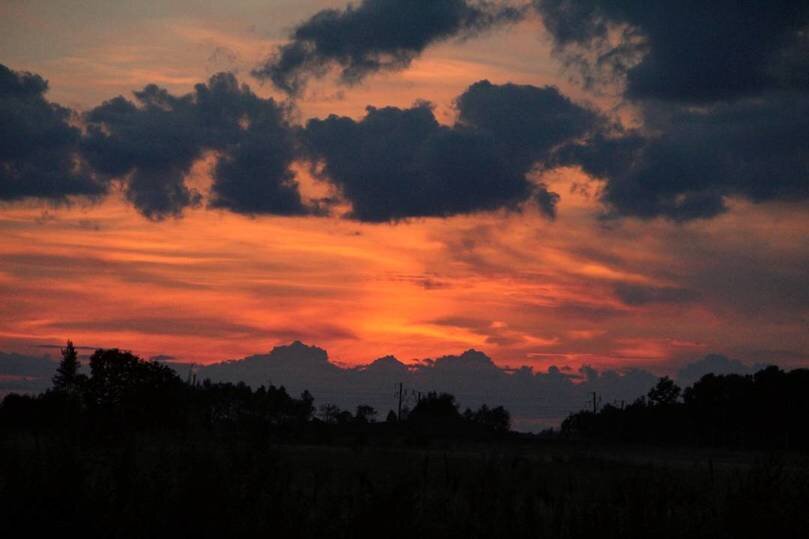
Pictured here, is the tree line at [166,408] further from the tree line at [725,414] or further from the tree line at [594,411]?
the tree line at [725,414]

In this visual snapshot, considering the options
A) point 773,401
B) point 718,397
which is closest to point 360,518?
point 773,401

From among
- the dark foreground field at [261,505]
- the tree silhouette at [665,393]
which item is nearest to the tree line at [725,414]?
the tree silhouette at [665,393]

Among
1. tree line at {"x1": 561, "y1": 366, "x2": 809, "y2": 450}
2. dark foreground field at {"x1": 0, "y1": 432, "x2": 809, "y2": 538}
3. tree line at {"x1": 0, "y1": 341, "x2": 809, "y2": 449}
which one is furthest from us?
tree line at {"x1": 561, "y1": 366, "x2": 809, "y2": 450}

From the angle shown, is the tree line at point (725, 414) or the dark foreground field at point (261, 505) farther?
the tree line at point (725, 414)

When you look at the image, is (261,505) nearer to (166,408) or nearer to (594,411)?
(166,408)

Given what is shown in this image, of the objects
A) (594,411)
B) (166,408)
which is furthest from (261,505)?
(594,411)

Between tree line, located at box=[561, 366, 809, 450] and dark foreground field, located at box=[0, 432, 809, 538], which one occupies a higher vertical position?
tree line, located at box=[561, 366, 809, 450]

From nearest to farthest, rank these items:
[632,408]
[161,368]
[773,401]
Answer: [161,368] < [773,401] < [632,408]

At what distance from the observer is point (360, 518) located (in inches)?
756

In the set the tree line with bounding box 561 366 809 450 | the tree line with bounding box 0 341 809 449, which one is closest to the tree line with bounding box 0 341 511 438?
the tree line with bounding box 0 341 809 449

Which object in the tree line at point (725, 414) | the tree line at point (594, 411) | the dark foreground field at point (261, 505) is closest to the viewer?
the dark foreground field at point (261, 505)

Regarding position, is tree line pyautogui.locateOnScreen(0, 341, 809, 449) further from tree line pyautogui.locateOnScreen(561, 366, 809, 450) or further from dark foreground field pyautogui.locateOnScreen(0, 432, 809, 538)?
dark foreground field pyautogui.locateOnScreen(0, 432, 809, 538)

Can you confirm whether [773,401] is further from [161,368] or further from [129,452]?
[129,452]

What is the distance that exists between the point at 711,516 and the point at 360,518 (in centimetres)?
724
